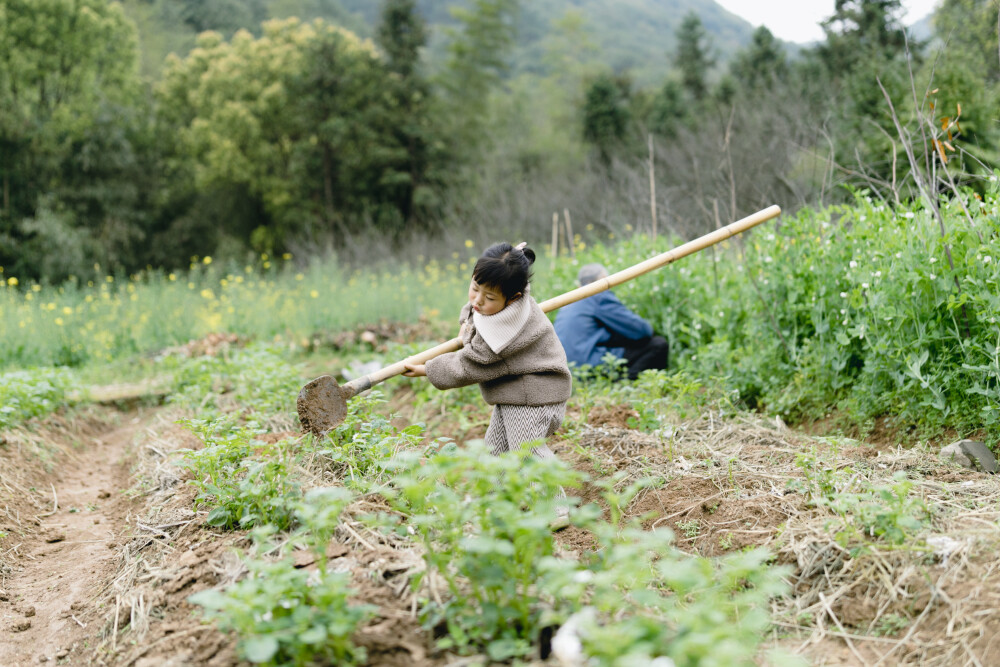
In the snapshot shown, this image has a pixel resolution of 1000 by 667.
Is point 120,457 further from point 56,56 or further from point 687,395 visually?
point 56,56

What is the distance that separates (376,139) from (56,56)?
1012cm

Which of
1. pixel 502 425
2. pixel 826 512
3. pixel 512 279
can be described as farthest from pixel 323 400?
pixel 826 512

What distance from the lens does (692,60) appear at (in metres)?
30.8

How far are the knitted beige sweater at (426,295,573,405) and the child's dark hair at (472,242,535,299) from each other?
0.12m

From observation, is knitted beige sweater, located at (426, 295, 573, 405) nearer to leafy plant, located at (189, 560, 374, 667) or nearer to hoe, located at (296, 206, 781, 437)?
hoe, located at (296, 206, 781, 437)

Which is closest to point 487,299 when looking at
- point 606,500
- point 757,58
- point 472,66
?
point 606,500

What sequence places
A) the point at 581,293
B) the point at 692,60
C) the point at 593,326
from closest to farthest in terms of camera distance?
the point at 581,293 → the point at 593,326 → the point at 692,60

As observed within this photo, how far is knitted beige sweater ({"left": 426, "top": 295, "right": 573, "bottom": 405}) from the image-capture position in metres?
3.32

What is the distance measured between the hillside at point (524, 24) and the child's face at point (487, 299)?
24155 mm

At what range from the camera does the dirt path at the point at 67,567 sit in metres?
2.65

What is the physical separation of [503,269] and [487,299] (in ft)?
0.60

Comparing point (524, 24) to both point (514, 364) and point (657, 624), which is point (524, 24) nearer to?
point (514, 364)

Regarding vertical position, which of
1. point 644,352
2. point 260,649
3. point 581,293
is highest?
point 581,293

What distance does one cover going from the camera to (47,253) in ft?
60.1
